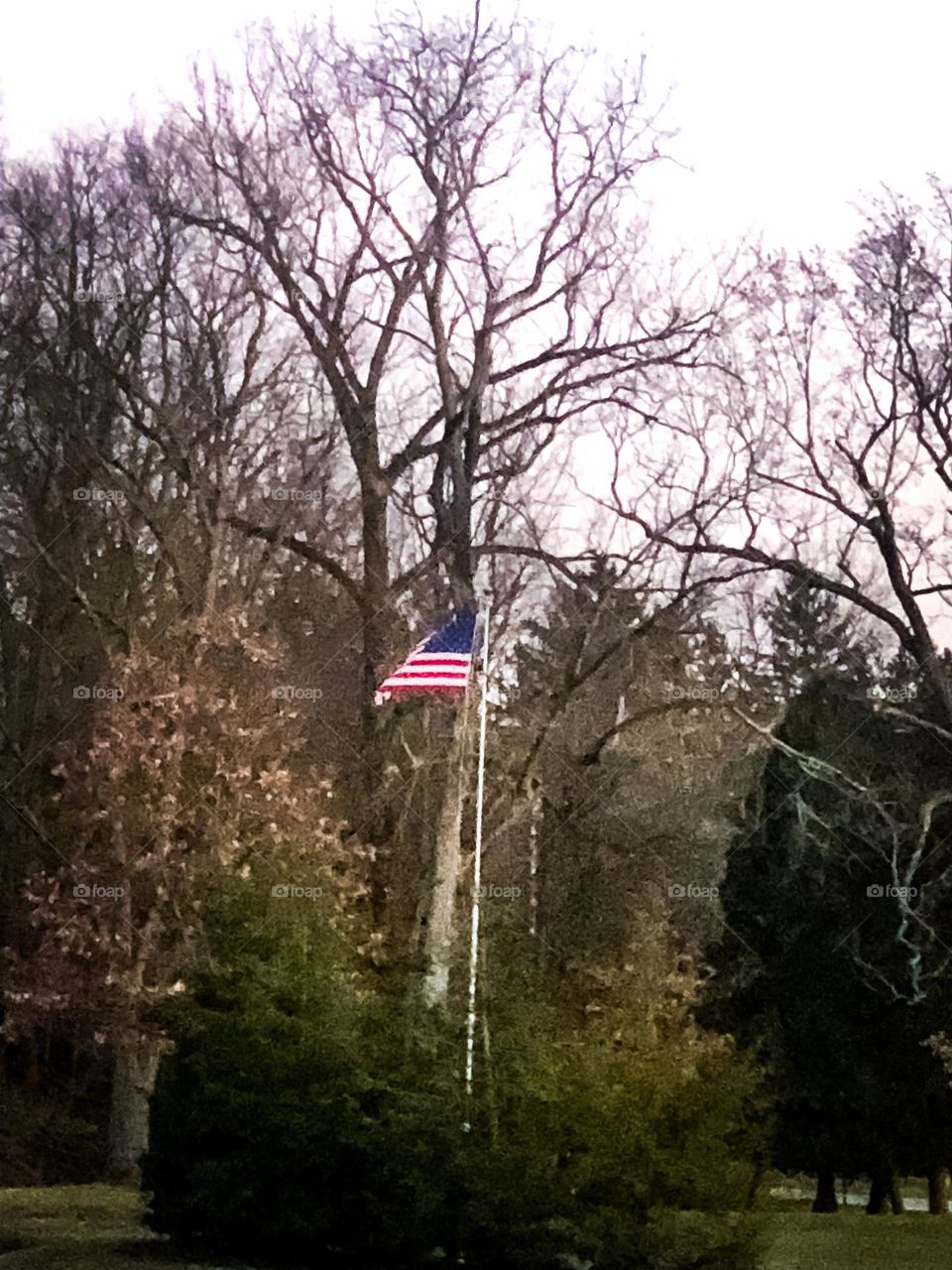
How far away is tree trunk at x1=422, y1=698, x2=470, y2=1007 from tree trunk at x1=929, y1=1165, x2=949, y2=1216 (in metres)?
4.44

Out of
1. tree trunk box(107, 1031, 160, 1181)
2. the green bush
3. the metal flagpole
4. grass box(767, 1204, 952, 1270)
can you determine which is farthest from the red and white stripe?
grass box(767, 1204, 952, 1270)

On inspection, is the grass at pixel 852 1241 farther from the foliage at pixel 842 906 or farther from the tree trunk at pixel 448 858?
the tree trunk at pixel 448 858

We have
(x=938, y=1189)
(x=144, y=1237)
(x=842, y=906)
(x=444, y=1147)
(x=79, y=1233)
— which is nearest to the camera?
(x=444, y=1147)

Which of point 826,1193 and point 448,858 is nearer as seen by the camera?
point 448,858

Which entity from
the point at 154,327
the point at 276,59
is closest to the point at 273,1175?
the point at 154,327

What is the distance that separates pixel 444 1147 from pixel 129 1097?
4.04 metres

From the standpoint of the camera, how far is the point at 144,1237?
10.1 meters

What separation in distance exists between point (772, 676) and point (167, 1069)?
518 cm

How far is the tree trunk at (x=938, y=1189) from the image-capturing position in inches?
500

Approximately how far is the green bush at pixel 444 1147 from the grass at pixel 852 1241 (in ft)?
3.05

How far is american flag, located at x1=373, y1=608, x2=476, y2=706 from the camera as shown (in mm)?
10531

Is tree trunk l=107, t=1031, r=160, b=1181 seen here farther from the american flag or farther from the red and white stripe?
the red and white stripe

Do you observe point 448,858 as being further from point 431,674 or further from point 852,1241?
point 852,1241

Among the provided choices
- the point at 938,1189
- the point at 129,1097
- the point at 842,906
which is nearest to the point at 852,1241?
the point at 938,1189
